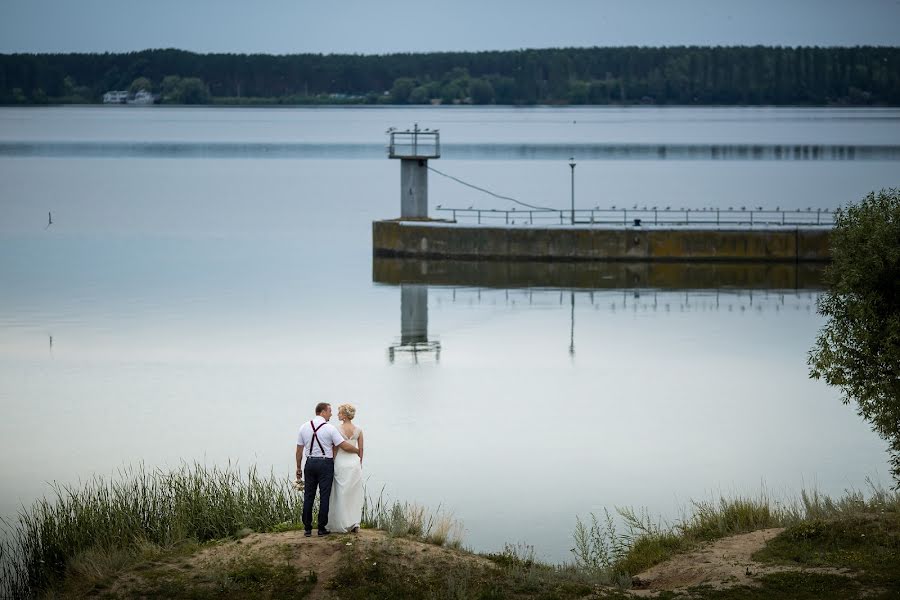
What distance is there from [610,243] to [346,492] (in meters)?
36.1

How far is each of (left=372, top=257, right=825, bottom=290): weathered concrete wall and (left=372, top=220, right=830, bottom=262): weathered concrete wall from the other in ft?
0.87

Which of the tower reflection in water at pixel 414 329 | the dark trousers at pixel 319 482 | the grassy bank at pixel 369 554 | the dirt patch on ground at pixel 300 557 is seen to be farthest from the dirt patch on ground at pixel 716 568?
the tower reflection in water at pixel 414 329

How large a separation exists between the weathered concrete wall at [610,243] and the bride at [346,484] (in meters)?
35.8

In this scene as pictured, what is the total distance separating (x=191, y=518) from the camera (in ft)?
56.0

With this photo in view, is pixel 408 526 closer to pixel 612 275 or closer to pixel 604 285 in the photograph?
pixel 604 285

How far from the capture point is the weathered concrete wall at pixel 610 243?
161ft

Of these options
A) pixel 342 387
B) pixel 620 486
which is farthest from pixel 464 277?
pixel 620 486

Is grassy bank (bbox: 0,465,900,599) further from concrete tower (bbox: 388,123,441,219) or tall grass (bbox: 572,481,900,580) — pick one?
concrete tower (bbox: 388,123,441,219)

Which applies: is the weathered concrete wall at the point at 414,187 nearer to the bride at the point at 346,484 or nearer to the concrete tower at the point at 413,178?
the concrete tower at the point at 413,178

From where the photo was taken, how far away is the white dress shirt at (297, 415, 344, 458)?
14297mm

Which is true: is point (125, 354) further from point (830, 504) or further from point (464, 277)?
point (830, 504)

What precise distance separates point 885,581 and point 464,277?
3563cm

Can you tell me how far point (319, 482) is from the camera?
1451cm

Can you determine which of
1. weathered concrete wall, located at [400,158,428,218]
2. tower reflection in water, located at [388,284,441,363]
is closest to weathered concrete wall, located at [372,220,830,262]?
weathered concrete wall, located at [400,158,428,218]
